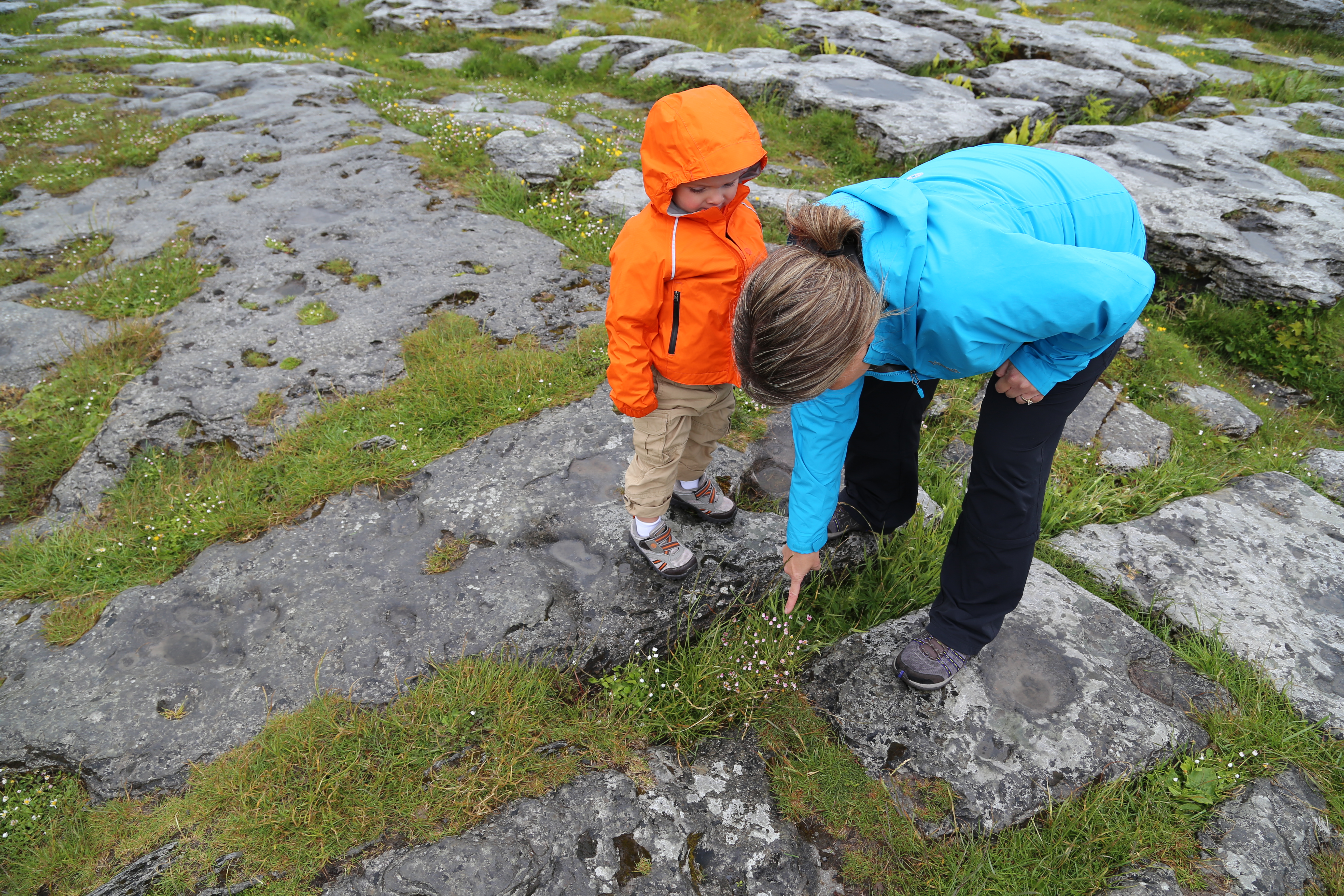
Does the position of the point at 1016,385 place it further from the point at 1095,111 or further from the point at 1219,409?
the point at 1095,111

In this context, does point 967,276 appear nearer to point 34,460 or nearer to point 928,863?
point 928,863

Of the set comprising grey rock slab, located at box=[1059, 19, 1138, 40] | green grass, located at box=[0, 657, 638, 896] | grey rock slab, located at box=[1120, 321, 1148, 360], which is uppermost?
grey rock slab, located at box=[1059, 19, 1138, 40]

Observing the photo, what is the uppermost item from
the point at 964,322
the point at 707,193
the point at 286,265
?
the point at 707,193

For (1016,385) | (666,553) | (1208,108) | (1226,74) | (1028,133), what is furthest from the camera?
(1226,74)

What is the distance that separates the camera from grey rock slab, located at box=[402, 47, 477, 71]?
40.4ft

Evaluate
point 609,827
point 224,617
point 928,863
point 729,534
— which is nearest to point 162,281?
point 224,617

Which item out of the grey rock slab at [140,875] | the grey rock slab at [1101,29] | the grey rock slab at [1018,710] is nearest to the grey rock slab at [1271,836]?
the grey rock slab at [1018,710]

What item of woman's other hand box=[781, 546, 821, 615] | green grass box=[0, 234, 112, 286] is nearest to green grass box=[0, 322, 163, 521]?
green grass box=[0, 234, 112, 286]

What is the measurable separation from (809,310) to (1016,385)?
1.03 metres

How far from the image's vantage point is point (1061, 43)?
12.2 meters

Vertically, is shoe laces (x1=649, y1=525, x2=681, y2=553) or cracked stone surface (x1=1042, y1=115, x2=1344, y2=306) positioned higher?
cracked stone surface (x1=1042, y1=115, x2=1344, y2=306)

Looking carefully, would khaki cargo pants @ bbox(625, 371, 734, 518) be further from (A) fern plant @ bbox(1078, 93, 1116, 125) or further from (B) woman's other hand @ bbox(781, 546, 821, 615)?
(A) fern plant @ bbox(1078, 93, 1116, 125)

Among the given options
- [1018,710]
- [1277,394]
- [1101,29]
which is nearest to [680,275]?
[1018,710]

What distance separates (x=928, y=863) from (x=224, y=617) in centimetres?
376
